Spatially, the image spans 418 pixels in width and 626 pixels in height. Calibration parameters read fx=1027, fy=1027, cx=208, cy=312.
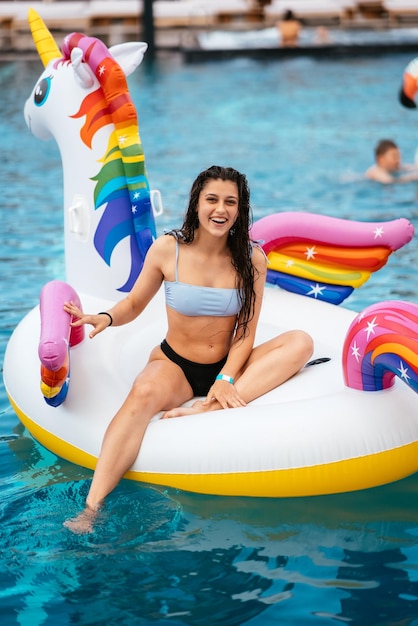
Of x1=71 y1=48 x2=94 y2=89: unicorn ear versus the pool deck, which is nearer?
x1=71 y1=48 x2=94 y2=89: unicorn ear

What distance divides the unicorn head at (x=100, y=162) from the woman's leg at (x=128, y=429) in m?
0.80

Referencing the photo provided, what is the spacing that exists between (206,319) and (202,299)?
0.09 m

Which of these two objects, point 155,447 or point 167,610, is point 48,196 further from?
point 167,610

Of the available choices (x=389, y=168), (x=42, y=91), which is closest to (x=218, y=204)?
(x=42, y=91)

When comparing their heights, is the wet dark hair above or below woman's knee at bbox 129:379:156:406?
above

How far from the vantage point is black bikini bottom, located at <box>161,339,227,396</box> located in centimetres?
374

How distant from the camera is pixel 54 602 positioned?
2.96 metres

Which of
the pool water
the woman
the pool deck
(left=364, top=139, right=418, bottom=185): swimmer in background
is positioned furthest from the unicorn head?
the pool deck

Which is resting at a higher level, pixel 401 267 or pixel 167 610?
pixel 401 267

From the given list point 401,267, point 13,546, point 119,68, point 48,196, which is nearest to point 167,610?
point 13,546

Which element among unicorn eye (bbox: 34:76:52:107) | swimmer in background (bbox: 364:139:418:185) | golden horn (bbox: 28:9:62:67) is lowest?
swimmer in background (bbox: 364:139:418:185)

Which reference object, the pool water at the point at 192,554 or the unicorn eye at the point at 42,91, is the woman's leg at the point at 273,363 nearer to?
the pool water at the point at 192,554

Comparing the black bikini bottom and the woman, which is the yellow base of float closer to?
the woman

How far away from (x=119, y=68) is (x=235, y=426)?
1.63 meters
